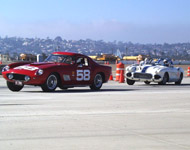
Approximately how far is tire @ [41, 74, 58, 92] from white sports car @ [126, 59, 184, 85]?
234 inches

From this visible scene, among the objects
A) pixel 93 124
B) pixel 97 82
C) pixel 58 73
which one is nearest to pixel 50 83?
pixel 58 73

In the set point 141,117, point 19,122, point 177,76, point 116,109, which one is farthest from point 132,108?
point 177,76

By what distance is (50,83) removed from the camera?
593 inches

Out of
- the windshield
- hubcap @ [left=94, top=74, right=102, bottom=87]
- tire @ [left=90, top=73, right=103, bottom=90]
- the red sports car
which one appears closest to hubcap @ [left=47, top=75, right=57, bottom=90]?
the red sports car

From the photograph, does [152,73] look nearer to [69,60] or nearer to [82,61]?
[82,61]

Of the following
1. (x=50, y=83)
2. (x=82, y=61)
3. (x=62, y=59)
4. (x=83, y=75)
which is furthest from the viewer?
(x=82, y=61)

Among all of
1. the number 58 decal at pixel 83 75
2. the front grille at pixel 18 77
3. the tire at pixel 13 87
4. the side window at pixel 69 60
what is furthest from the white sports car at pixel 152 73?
the front grille at pixel 18 77

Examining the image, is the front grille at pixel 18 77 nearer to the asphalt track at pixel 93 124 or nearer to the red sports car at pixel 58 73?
the red sports car at pixel 58 73

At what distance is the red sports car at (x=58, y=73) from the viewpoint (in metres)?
14.7

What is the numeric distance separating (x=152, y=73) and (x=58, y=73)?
616cm

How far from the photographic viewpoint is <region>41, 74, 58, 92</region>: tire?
14.8 meters

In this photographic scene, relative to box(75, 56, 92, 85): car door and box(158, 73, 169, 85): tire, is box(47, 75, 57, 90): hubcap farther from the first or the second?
box(158, 73, 169, 85): tire

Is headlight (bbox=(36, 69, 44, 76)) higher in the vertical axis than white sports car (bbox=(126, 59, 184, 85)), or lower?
higher

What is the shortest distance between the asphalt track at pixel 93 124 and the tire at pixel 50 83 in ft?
9.21
